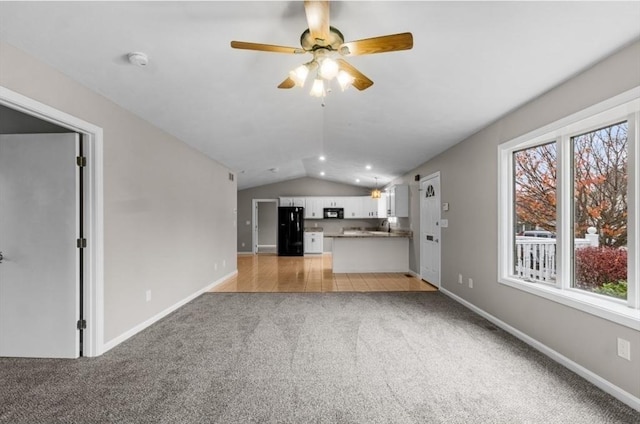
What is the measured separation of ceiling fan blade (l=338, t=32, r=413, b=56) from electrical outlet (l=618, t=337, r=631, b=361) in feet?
7.72

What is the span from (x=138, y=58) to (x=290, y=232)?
8.05 m

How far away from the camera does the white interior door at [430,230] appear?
5.40 metres

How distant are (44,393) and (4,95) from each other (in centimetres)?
202

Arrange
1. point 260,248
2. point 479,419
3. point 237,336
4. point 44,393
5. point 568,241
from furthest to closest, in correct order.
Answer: point 260,248
point 237,336
point 568,241
point 44,393
point 479,419

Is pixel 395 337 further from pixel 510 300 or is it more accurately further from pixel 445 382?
pixel 510 300

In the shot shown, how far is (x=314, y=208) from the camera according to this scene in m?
10.5

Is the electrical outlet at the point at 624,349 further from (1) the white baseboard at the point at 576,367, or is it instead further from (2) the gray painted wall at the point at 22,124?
(2) the gray painted wall at the point at 22,124

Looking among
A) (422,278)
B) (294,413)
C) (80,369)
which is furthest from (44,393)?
(422,278)

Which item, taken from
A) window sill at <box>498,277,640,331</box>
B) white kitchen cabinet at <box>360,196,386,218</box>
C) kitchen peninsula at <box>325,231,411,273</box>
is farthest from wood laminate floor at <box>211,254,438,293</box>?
white kitchen cabinet at <box>360,196,386,218</box>

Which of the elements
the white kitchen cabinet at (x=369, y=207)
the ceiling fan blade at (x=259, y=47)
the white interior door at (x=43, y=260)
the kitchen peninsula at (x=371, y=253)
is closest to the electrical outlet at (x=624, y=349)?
the ceiling fan blade at (x=259, y=47)

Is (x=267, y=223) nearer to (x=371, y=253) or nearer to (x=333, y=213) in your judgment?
(x=333, y=213)

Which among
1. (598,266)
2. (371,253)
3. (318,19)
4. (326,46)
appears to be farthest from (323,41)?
(371,253)

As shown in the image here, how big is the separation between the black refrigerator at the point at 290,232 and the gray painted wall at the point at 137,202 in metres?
4.92

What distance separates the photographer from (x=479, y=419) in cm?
187
